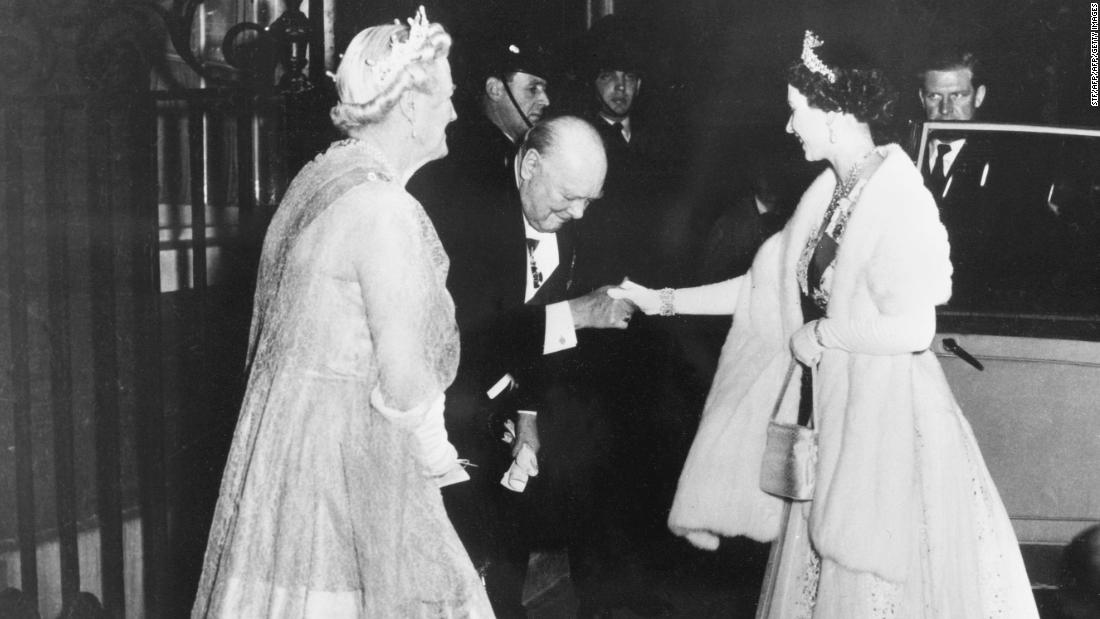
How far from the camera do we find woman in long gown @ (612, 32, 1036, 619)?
7.88 ft

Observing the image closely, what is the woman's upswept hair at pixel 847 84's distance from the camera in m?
2.47

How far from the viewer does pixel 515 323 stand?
113 inches

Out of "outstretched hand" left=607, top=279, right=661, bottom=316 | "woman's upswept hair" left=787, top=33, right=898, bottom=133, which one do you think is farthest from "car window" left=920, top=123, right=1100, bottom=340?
"outstretched hand" left=607, top=279, right=661, bottom=316

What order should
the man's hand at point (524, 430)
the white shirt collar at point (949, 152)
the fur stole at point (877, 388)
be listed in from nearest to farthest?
the fur stole at point (877, 388), the man's hand at point (524, 430), the white shirt collar at point (949, 152)

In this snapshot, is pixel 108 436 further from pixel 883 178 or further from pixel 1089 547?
pixel 1089 547

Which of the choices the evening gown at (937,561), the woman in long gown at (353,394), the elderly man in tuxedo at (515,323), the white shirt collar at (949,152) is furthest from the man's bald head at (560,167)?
the white shirt collar at (949,152)

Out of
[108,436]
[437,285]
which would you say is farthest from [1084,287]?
[108,436]

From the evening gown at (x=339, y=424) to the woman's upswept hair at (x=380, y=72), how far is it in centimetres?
7

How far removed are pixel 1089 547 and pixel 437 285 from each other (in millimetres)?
2541

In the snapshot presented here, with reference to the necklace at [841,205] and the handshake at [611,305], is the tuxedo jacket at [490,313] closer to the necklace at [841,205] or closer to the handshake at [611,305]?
the handshake at [611,305]

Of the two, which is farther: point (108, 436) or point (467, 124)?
point (467, 124)

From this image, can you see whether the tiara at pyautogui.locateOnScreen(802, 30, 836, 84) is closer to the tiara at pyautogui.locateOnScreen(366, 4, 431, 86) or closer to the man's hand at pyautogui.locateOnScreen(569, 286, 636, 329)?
the man's hand at pyautogui.locateOnScreen(569, 286, 636, 329)

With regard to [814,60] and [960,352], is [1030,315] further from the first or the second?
[814,60]

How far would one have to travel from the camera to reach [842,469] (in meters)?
2.44
